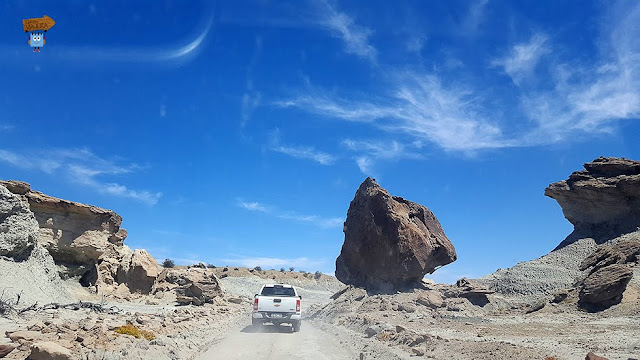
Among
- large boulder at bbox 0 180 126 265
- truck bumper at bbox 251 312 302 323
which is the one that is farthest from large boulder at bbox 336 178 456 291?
large boulder at bbox 0 180 126 265

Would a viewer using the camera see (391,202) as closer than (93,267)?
No

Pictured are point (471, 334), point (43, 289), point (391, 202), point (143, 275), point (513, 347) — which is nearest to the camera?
point (513, 347)

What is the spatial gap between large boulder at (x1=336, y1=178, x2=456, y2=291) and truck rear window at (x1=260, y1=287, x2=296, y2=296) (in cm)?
1613

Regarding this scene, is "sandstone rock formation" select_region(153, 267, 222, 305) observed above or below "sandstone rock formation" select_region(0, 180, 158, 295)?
below

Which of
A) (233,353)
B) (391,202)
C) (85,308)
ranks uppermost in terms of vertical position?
(391,202)

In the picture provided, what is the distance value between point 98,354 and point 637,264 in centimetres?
3406

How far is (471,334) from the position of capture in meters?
18.3

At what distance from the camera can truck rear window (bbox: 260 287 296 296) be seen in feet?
72.9

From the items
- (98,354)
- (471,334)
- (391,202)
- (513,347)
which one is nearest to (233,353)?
(98,354)

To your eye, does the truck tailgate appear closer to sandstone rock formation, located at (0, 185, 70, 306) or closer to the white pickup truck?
the white pickup truck

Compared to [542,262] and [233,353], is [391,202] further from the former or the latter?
[233,353]

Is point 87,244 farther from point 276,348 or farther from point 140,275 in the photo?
point 276,348

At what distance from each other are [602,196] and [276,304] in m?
43.2

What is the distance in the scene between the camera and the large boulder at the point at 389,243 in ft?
121
